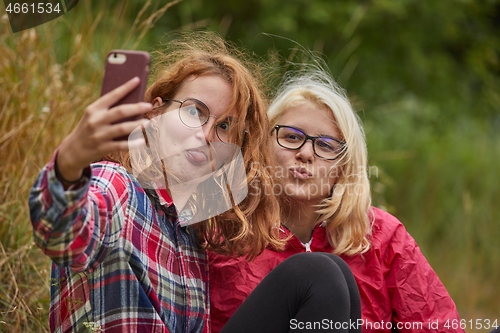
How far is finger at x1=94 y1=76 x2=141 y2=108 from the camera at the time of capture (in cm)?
136

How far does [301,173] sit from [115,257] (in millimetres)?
904

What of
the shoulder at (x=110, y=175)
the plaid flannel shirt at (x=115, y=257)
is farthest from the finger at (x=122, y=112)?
the shoulder at (x=110, y=175)

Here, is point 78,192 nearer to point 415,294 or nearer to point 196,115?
point 196,115

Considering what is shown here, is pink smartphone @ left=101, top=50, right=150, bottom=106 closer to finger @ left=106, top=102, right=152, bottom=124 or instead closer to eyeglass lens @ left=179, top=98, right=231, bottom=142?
finger @ left=106, top=102, right=152, bottom=124

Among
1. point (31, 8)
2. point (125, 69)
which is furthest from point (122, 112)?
point (31, 8)

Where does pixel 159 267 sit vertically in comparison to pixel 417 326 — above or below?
above

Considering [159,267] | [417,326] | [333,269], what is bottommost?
[417,326]

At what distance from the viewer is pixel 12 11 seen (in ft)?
9.98

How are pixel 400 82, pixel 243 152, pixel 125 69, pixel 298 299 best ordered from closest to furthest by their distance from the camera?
1. pixel 125 69
2. pixel 298 299
3. pixel 243 152
4. pixel 400 82

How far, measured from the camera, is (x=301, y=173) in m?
2.45

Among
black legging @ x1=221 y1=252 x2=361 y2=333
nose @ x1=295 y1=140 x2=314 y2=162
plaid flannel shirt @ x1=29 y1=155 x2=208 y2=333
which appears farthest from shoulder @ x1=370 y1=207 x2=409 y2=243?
plaid flannel shirt @ x1=29 y1=155 x2=208 y2=333

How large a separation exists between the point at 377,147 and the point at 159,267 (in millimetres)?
3878

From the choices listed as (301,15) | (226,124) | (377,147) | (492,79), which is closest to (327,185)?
(226,124)

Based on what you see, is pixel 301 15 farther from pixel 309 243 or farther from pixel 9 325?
pixel 9 325
